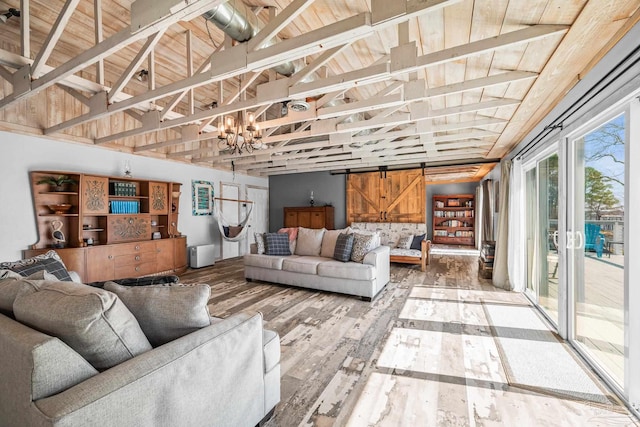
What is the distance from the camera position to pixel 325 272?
3.90 metres

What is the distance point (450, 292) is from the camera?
400cm

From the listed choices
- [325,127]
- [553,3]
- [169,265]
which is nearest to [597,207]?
[553,3]

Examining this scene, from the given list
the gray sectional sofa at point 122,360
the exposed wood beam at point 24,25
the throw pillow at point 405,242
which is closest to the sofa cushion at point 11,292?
the gray sectional sofa at point 122,360

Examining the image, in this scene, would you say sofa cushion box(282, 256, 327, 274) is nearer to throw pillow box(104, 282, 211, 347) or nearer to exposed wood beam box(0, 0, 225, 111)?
throw pillow box(104, 282, 211, 347)

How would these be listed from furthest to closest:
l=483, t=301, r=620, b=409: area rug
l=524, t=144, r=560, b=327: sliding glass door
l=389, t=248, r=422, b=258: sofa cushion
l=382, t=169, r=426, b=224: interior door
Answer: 1. l=382, t=169, r=426, b=224: interior door
2. l=389, t=248, r=422, b=258: sofa cushion
3. l=524, t=144, r=560, b=327: sliding glass door
4. l=483, t=301, r=620, b=409: area rug

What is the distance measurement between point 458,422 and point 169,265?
5.14 meters

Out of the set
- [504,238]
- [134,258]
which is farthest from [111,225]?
[504,238]

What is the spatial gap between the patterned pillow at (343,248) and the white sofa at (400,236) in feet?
3.33

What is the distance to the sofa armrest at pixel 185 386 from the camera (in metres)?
0.80

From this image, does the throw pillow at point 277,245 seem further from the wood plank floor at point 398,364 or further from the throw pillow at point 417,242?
the throw pillow at point 417,242

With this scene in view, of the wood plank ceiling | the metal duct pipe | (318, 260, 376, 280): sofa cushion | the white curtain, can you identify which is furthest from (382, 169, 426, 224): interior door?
the metal duct pipe

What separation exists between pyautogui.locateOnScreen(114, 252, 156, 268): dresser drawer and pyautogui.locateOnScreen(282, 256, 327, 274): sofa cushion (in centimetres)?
251

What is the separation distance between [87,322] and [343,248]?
11.0 ft

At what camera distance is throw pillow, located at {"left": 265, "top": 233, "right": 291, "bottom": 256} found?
15.2 feet
